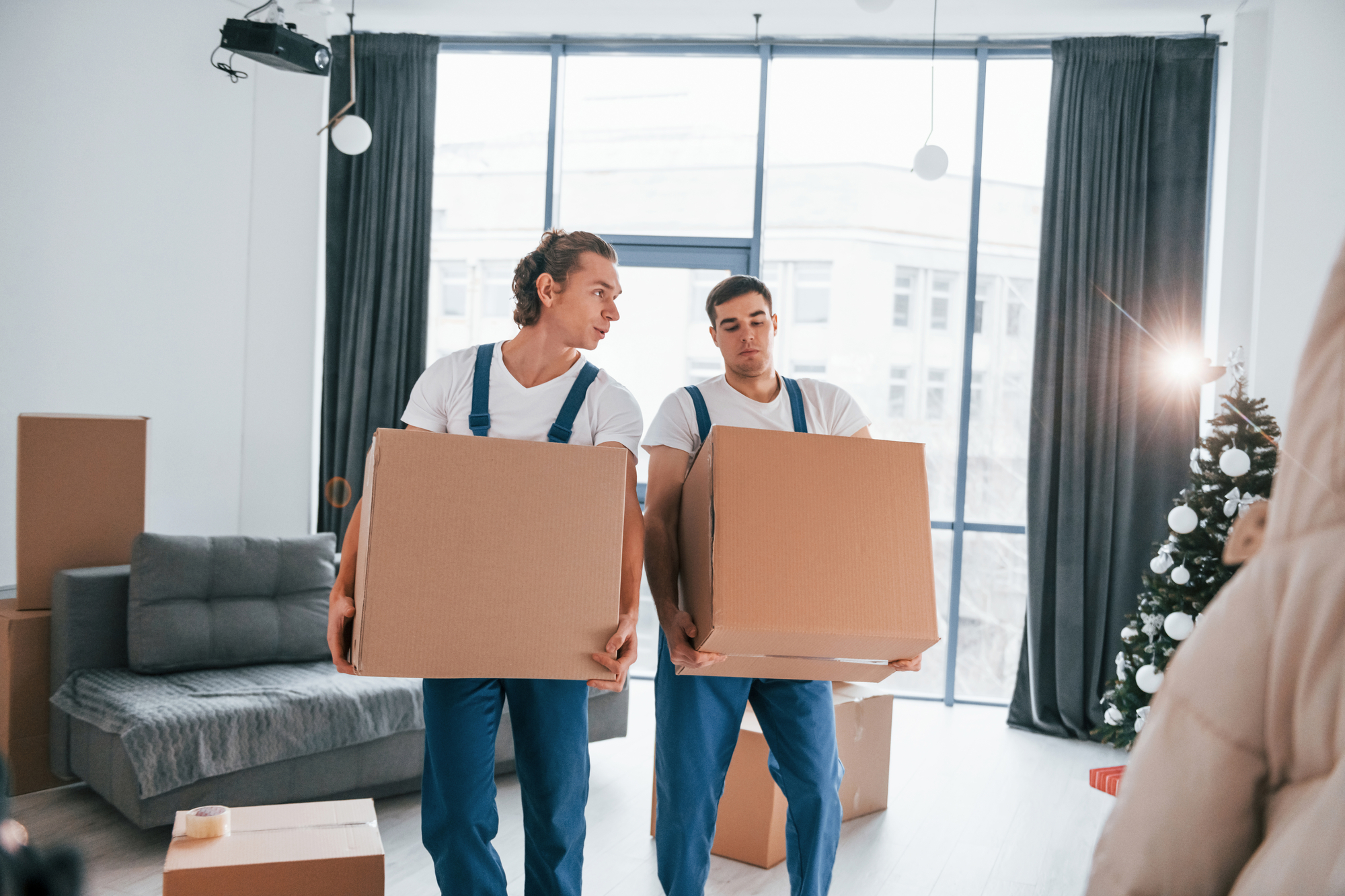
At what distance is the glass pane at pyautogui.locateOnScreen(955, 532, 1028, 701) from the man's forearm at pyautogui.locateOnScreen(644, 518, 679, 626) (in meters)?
2.96

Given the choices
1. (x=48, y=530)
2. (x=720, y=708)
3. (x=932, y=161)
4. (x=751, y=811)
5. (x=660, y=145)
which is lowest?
(x=751, y=811)

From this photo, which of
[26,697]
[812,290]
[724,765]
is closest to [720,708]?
[724,765]

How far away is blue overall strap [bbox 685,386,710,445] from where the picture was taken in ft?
5.99

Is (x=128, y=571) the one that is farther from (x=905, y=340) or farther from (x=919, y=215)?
(x=919, y=215)

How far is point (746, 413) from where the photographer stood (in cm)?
185

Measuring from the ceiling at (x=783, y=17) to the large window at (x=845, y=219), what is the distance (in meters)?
0.12

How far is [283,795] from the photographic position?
2.56 m

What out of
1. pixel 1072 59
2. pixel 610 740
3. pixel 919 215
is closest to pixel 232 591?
pixel 610 740

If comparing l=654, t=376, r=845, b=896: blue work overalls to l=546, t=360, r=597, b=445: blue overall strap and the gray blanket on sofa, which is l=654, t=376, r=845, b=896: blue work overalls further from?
the gray blanket on sofa

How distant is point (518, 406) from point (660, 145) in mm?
3255

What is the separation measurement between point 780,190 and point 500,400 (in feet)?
10.4

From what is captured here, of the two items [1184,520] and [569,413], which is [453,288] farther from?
[1184,520]

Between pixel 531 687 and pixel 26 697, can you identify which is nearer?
pixel 531 687

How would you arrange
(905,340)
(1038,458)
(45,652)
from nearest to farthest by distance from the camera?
1. (45,652)
2. (1038,458)
3. (905,340)
